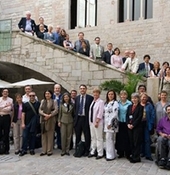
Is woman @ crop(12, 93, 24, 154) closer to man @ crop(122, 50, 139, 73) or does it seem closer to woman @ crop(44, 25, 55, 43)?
man @ crop(122, 50, 139, 73)

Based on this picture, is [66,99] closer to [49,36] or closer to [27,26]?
[49,36]

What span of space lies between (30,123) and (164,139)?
3.34 metres

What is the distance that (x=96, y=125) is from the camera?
7500 mm

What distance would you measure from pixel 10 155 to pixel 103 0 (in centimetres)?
988

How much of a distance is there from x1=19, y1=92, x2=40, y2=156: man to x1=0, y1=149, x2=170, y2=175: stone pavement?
481 millimetres

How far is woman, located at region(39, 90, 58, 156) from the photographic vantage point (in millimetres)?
7863

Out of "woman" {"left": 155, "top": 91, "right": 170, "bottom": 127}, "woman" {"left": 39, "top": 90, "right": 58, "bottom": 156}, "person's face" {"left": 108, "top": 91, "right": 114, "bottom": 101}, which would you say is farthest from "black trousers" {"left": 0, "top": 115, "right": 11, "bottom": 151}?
"woman" {"left": 155, "top": 91, "right": 170, "bottom": 127}

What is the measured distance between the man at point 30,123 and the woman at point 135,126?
2.41 meters

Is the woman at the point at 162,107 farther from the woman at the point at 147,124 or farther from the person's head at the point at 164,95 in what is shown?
the woman at the point at 147,124

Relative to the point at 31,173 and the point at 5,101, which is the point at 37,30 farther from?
the point at 31,173

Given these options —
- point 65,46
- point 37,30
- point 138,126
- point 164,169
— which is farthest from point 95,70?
point 164,169

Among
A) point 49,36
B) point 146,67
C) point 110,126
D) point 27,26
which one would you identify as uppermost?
point 27,26

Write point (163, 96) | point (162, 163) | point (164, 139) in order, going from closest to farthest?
point (162, 163), point (164, 139), point (163, 96)

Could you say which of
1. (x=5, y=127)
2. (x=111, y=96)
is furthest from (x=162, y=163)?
(x=5, y=127)
